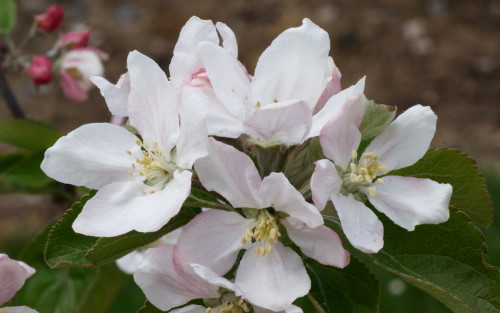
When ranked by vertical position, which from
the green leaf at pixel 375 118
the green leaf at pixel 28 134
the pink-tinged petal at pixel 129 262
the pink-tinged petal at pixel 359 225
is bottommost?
the pink-tinged petal at pixel 129 262

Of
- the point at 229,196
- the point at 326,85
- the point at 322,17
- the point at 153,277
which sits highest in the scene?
the point at 326,85

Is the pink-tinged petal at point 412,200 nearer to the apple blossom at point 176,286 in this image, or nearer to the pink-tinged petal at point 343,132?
the pink-tinged petal at point 343,132

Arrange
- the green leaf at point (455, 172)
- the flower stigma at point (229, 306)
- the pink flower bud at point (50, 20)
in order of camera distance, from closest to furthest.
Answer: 1. the flower stigma at point (229, 306)
2. the green leaf at point (455, 172)
3. the pink flower bud at point (50, 20)

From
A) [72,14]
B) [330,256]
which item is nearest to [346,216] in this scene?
[330,256]

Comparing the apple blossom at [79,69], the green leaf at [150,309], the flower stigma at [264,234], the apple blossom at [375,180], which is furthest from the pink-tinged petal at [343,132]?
the apple blossom at [79,69]

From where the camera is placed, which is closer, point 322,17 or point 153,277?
point 153,277

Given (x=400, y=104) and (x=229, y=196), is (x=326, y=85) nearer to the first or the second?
(x=229, y=196)
